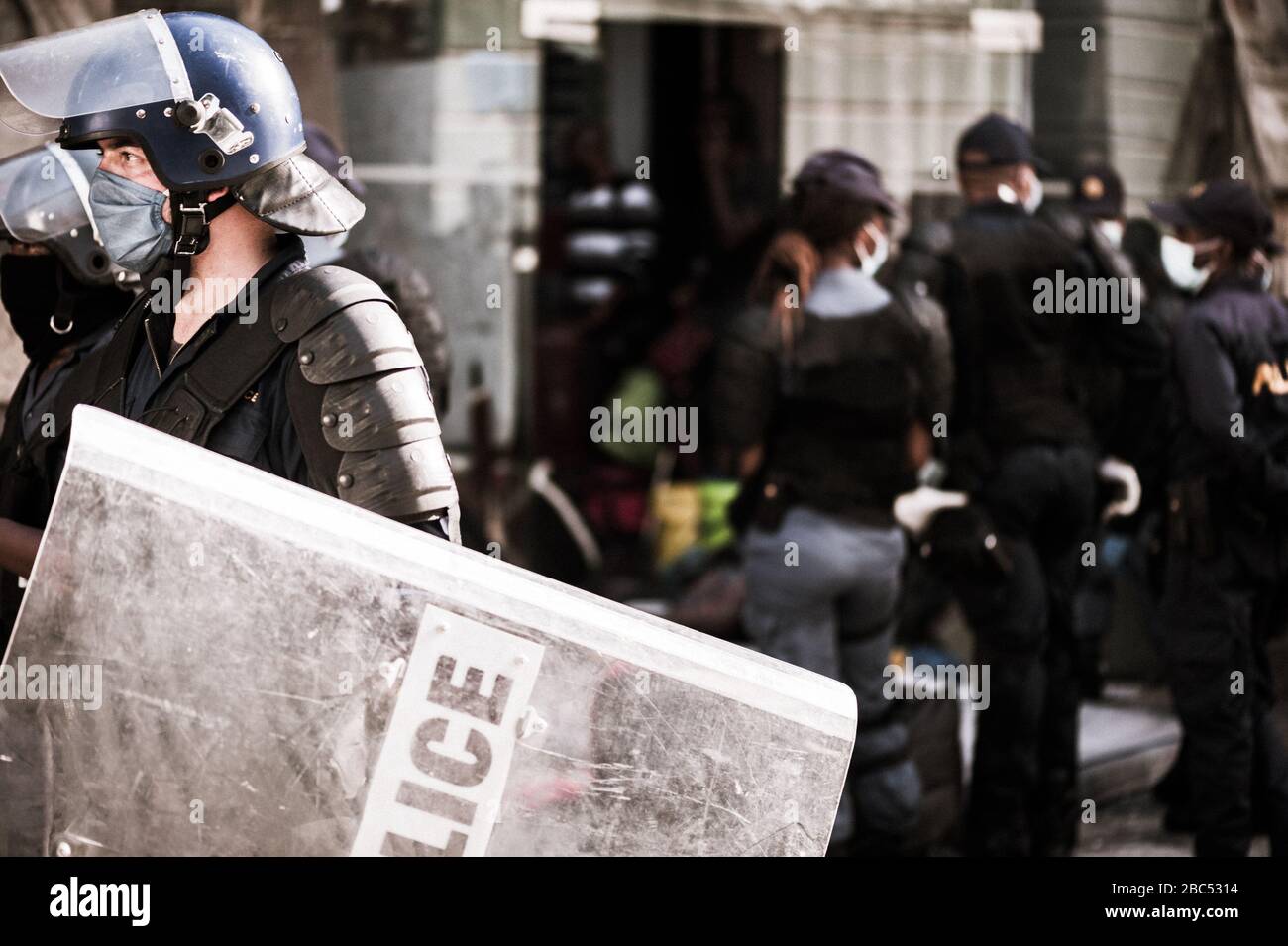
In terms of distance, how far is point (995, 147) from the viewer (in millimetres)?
5949

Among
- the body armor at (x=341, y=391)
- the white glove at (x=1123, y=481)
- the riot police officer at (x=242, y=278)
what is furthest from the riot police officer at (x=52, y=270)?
the white glove at (x=1123, y=481)

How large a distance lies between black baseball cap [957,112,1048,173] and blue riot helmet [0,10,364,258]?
11.9 feet

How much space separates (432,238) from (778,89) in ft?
A: 7.48

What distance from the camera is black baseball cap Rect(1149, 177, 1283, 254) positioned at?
5363 mm

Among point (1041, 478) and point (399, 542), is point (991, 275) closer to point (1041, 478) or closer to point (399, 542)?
point (1041, 478)

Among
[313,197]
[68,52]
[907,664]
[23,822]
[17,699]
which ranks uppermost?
[68,52]

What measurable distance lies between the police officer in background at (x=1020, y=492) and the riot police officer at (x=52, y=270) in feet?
9.55

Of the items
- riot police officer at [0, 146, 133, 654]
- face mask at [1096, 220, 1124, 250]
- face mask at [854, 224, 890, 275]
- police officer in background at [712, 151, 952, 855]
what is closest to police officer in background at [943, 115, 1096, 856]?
face mask at [854, 224, 890, 275]

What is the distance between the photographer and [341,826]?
2.31m

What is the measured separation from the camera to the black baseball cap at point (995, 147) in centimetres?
592

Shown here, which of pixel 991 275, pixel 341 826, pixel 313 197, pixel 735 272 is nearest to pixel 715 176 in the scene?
pixel 735 272

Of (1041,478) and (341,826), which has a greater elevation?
(341,826)

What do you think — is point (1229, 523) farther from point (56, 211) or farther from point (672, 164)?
point (672, 164)

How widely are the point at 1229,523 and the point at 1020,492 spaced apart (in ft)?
2.11
